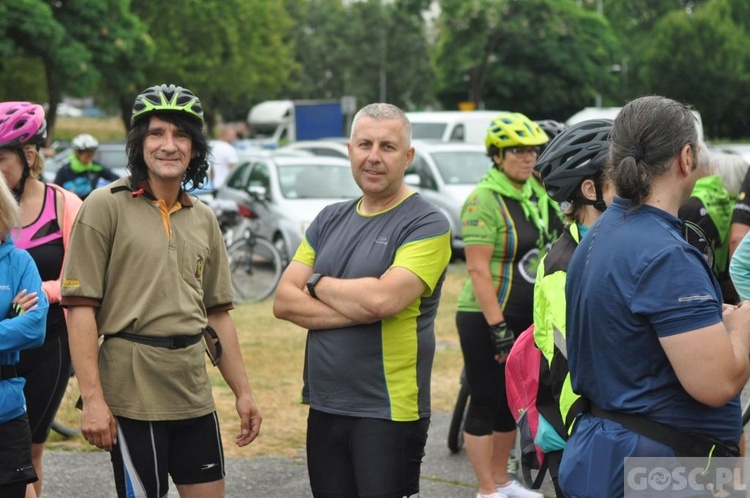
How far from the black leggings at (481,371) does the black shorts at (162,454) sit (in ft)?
6.75

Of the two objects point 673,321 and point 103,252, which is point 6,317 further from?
point 673,321

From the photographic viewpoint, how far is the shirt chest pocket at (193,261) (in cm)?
402

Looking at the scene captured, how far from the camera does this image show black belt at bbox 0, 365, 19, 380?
13.3 feet

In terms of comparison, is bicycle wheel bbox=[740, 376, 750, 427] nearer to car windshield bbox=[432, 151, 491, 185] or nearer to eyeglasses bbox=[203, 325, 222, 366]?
eyeglasses bbox=[203, 325, 222, 366]

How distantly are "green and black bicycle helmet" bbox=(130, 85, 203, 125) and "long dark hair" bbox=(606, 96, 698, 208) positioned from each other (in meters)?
1.78

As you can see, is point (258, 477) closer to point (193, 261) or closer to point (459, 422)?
point (459, 422)

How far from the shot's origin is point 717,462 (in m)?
2.93

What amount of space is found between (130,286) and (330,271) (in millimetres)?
737

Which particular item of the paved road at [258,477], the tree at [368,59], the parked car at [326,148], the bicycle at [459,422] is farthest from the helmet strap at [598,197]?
the tree at [368,59]

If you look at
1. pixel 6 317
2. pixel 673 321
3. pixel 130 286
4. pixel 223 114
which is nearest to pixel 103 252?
pixel 130 286

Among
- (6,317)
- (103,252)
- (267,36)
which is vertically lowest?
(6,317)

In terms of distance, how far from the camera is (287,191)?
1617 cm

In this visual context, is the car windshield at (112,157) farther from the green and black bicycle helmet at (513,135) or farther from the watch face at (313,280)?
the watch face at (313,280)

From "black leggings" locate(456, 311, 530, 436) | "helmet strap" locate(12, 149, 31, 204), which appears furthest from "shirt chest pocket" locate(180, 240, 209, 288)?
"black leggings" locate(456, 311, 530, 436)
